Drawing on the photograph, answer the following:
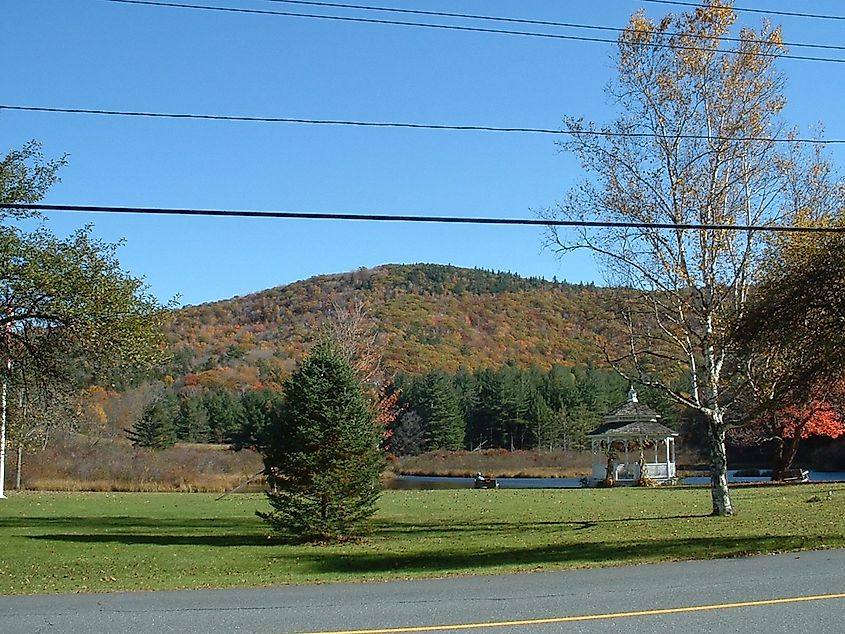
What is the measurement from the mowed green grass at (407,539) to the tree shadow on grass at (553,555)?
0.03 m

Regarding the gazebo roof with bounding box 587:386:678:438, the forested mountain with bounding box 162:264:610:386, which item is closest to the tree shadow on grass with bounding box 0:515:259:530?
the gazebo roof with bounding box 587:386:678:438

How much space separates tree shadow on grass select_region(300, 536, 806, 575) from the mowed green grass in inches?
1.3

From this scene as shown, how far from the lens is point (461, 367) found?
108812 mm

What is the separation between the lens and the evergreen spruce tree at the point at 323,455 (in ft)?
71.3

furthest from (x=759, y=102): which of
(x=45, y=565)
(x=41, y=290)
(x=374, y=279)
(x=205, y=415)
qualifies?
(x=374, y=279)

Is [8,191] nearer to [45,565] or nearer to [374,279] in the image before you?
[45,565]

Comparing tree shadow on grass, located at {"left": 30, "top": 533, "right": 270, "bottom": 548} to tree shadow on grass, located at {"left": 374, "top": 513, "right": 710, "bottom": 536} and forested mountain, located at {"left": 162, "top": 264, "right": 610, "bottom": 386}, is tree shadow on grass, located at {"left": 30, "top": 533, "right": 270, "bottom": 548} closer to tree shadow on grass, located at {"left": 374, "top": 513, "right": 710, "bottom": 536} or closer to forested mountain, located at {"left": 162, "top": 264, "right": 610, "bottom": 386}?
tree shadow on grass, located at {"left": 374, "top": 513, "right": 710, "bottom": 536}

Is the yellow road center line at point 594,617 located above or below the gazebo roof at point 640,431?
below

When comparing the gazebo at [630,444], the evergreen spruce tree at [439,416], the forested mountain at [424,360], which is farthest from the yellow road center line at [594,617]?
the evergreen spruce tree at [439,416]

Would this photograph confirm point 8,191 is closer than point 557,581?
No

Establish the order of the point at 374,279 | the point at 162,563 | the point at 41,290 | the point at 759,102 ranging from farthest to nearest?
the point at 374,279, the point at 759,102, the point at 162,563, the point at 41,290

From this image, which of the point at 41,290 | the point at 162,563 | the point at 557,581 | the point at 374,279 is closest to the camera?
the point at 557,581

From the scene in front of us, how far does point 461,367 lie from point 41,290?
92.5m

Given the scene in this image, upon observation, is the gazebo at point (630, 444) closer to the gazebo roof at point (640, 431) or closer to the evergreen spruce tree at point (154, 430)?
the gazebo roof at point (640, 431)
